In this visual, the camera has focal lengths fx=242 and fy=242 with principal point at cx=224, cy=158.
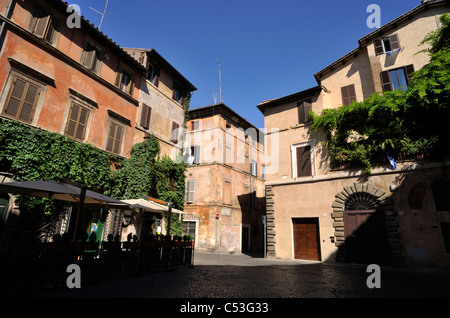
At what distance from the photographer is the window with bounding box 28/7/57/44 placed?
32.5 ft

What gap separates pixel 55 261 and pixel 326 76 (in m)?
18.0

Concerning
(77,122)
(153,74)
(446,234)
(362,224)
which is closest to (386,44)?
(362,224)

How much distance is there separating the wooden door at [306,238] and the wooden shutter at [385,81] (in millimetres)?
8697

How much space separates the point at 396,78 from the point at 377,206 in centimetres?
778

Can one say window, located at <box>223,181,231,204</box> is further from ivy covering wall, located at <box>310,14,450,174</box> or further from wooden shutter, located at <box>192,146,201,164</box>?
ivy covering wall, located at <box>310,14,450,174</box>

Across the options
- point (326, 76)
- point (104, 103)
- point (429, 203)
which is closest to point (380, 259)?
point (429, 203)

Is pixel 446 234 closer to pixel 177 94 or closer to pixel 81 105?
pixel 177 94

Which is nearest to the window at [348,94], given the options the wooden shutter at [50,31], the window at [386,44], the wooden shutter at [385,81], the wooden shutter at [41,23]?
the wooden shutter at [385,81]

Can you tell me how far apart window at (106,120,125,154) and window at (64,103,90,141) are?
130cm

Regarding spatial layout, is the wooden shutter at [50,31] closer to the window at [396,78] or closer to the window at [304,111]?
the window at [304,111]

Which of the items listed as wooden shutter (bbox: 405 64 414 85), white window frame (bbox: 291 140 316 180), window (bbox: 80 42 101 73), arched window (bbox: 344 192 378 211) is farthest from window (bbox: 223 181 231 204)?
wooden shutter (bbox: 405 64 414 85)

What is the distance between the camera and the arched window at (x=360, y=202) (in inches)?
495

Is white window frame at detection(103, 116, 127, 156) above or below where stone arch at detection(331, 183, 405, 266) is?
above
